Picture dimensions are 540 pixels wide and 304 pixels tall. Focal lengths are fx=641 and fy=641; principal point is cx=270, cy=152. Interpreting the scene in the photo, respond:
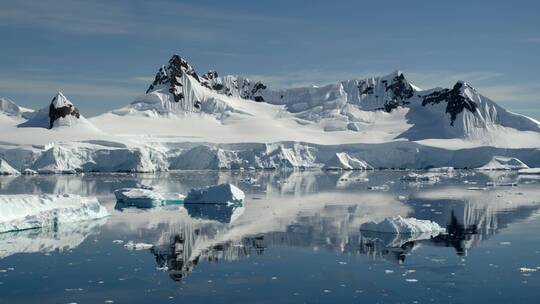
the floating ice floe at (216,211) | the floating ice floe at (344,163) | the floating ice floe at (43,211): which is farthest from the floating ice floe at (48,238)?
the floating ice floe at (344,163)

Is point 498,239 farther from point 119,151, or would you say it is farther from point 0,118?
point 0,118

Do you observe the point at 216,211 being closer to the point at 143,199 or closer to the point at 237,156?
the point at 143,199

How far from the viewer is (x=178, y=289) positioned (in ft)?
45.3

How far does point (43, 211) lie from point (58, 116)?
61766mm

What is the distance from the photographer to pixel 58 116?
270ft

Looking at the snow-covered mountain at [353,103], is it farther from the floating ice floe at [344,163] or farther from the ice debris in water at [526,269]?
the ice debris in water at [526,269]

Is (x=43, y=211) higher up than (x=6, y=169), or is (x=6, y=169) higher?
(x=6, y=169)

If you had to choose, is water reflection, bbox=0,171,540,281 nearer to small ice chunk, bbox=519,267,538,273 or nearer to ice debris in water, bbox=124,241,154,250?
ice debris in water, bbox=124,241,154,250

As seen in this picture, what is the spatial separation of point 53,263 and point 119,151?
5633 cm

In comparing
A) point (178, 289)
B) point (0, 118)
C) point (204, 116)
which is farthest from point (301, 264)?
point (204, 116)

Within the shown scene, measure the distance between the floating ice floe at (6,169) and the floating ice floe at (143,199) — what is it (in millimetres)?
35334

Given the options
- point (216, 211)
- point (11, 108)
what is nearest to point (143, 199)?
point (216, 211)

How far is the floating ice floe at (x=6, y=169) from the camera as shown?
63.4 meters

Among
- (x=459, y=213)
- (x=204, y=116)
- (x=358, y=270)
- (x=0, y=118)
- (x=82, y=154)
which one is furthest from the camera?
(x=204, y=116)
